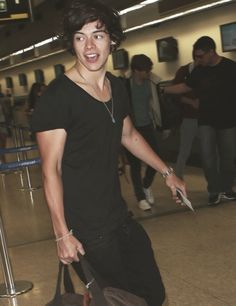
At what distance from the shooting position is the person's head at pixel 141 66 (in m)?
5.52

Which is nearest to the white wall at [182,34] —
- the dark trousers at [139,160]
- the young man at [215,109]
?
the young man at [215,109]

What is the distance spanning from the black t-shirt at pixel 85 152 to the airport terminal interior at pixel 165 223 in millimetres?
907

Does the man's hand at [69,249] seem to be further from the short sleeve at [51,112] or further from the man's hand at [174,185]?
the man's hand at [174,185]

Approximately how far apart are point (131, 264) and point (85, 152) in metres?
0.48

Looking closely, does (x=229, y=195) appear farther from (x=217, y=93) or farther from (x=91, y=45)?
(x=91, y=45)

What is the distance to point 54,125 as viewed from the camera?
1.93 metres

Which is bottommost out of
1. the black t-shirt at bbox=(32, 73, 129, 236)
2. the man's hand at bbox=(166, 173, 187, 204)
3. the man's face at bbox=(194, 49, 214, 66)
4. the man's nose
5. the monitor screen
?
the man's hand at bbox=(166, 173, 187, 204)

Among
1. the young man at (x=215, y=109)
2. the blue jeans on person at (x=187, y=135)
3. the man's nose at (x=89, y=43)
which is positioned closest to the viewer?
the man's nose at (x=89, y=43)

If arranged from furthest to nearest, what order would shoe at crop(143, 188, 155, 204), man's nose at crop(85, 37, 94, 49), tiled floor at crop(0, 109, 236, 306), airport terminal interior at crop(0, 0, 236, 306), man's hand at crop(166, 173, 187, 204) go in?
shoe at crop(143, 188, 155, 204)
airport terminal interior at crop(0, 0, 236, 306)
tiled floor at crop(0, 109, 236, 306)
man's hand at crop(166, 173, 187, 204)
man's nose at crop(85, 37, 94, 49)

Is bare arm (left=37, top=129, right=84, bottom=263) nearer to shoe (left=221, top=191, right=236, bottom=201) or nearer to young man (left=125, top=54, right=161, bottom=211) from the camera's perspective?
young man (left=125, top=54, right=161, bottom=211)

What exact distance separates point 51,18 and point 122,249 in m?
8.87

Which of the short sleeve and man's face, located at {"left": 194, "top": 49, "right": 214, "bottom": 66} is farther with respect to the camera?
man's face, located at {"left": 194, "top": 49, "right": 214, "bottom": 66}

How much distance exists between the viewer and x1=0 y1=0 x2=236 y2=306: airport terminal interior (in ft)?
12.0

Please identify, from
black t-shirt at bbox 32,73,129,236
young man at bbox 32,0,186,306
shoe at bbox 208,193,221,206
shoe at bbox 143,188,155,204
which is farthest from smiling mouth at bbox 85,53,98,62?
shoe at bbox 143,188,155,204
